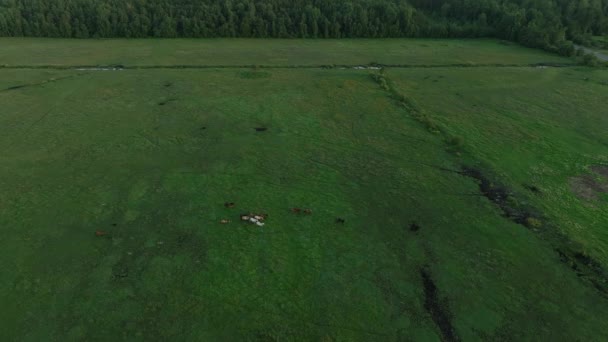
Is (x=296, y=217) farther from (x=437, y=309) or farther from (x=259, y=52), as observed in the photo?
(x=259, y=52)

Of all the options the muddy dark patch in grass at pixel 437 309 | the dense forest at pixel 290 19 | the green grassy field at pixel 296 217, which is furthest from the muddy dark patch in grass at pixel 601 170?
the dense forest at pixel 290 19

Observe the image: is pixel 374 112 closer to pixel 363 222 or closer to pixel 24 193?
pixel 363 222

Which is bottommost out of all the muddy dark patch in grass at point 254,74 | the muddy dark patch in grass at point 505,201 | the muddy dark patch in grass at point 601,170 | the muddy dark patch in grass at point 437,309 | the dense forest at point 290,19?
the muddy dark patch in grass at point 437,309

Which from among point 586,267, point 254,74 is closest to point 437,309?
point 586,267

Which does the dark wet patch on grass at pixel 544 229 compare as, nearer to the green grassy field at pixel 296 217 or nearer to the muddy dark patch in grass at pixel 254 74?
the green grassy field at pixel 296 217

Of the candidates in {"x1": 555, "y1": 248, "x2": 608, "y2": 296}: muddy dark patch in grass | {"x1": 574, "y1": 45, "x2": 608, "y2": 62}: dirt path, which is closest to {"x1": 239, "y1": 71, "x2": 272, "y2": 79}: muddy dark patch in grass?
{"x1": 555, "y1": 248, "x2": 608, "y2": 296}: muddy dark patch in grass

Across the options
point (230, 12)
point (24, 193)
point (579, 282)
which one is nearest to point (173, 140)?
point (24, 193)
